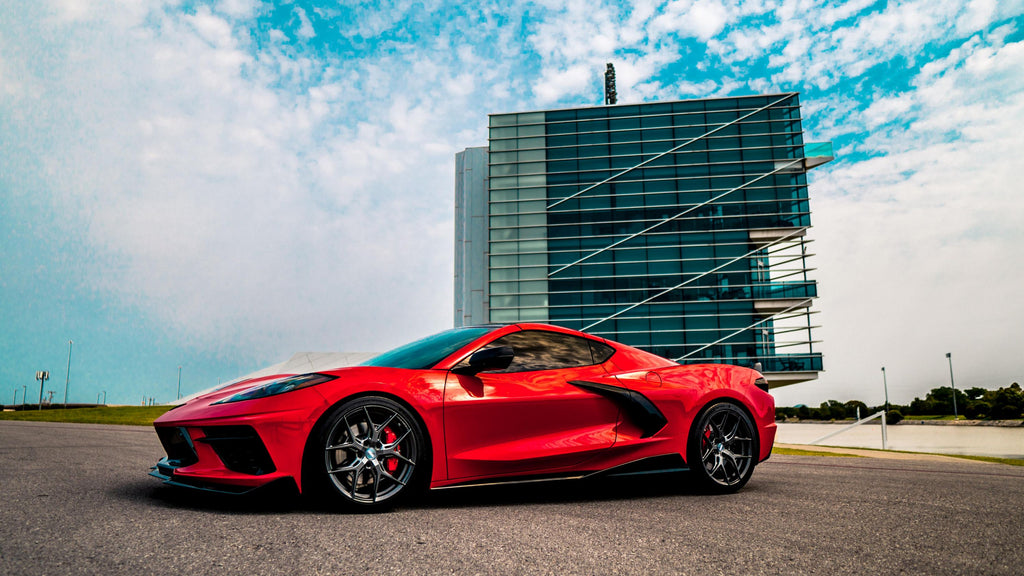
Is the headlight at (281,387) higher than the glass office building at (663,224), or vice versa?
the glass office building at (663,224)

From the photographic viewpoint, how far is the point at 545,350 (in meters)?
4.71

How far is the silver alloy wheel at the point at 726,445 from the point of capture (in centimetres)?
486

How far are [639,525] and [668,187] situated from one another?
48428 millimetres

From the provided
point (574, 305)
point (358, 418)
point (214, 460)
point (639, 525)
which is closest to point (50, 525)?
point (214, 460)

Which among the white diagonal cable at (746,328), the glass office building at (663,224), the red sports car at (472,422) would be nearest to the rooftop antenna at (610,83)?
the glass office building at (663,224)

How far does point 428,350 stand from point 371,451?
93 cm

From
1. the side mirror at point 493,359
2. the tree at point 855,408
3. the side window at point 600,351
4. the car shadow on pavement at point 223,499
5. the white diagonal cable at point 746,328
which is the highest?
the white diagonal cable at point 746,328

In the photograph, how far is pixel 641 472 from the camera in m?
4.60

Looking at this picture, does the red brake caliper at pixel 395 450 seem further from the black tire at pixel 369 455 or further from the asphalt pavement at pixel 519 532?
the asphalt pavement at pixel 519 532

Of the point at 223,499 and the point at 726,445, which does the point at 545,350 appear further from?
the point at 223,499

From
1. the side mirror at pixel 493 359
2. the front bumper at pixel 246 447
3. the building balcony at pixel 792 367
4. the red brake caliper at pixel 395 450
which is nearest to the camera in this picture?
the front bumper at pixel 246 447

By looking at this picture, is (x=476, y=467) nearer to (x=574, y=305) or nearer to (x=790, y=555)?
(x=790, y=555)

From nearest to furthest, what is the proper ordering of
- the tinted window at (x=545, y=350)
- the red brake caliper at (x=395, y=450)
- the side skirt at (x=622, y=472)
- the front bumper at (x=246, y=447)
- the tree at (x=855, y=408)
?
the front bumper at (x=246, y=447) < the red brake caliper at (x=395, y=450) < the side skirt at (x=622, y=472) < the tinted window at (x=545, y=350) < the tree at (x=855, y=408)

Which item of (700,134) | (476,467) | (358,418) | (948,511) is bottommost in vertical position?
(948,511)
